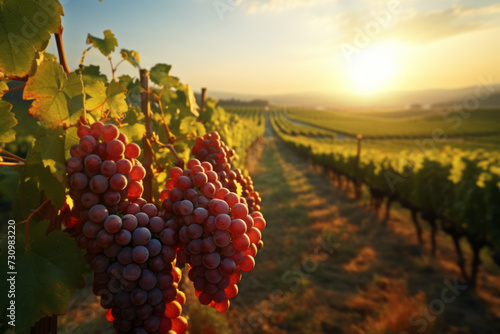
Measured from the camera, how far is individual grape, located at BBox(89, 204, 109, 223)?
0.99m

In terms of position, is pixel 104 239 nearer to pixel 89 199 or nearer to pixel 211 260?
pixel 89 199

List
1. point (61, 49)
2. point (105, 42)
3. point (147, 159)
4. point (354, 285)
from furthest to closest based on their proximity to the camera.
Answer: point (354, 285)
point (105, 42)
point (147, 159)
point (61, 49)

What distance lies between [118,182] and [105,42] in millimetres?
1483

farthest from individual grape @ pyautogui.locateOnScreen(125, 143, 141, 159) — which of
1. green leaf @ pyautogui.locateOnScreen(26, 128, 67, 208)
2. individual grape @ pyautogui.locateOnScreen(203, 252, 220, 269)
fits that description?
individual grape @ pyautogui.locateOnScreen(203, 252, 220, 269)

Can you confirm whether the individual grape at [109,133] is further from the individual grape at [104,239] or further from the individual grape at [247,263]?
the individual grape at [247,263]

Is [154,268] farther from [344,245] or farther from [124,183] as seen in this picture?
[344,245]

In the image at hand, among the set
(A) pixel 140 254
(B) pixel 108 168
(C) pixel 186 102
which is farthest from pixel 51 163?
(C) pixel 186 102

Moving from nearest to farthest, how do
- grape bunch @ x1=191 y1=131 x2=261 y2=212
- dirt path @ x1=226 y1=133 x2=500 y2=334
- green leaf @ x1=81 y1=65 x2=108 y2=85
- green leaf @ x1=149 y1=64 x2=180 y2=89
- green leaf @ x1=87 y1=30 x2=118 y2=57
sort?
grape bunch @ x1=191 y1=131 x2=261 y2=212 → green leaf @ x1=81 y1=65 x2=108 y2=85 → green leaf @ x1=87 y1=30 x2=118 y2=57 → green leaf @ x1=149 y1=64 x2=180 y2=89 → dirt path @ x1=226 y1=133 x2=500 y2=334

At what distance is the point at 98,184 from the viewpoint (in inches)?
38.9

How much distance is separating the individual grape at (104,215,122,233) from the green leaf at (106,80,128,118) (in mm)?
490

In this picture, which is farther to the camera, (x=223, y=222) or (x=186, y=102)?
(x=186, y=102)

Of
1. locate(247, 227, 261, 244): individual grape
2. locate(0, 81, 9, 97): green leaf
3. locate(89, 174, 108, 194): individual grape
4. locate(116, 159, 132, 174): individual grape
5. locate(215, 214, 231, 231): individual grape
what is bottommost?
locate(247, 227, 261, 244): individual grape

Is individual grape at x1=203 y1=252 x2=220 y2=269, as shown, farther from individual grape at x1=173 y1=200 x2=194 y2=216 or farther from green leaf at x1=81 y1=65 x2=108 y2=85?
green leaf at x1=81 y1=65 x2=108 y2=85

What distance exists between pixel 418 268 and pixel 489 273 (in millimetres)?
1620
